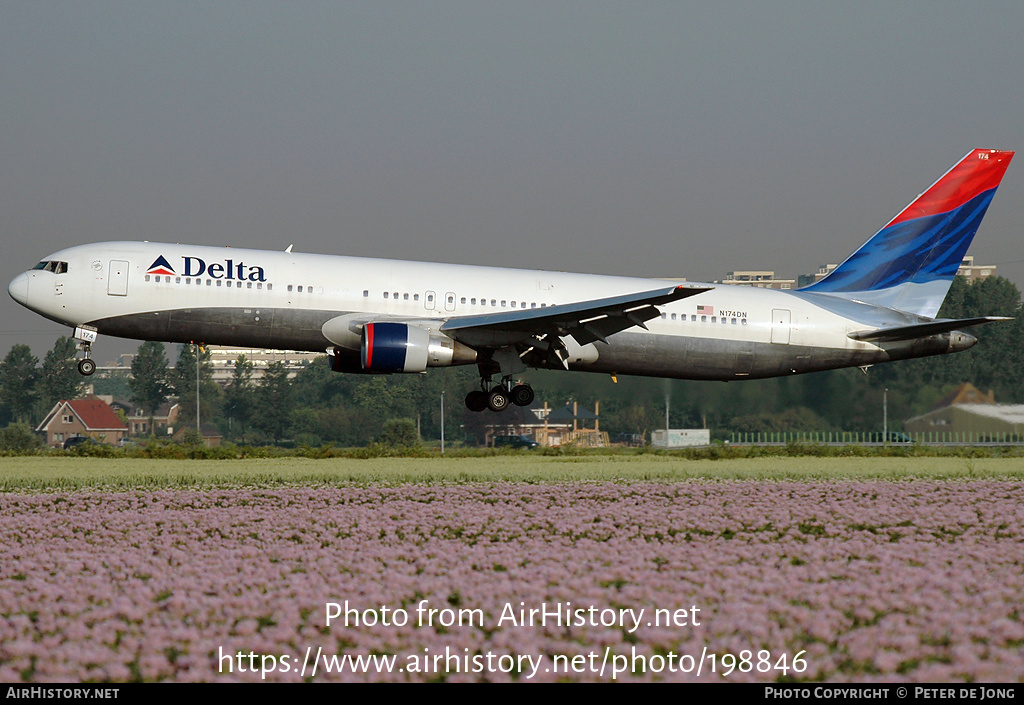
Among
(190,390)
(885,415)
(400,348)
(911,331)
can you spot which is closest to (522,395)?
(400,348)

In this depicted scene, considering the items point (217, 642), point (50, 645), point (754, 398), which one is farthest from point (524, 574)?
point (754, 398)

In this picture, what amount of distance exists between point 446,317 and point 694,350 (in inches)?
304

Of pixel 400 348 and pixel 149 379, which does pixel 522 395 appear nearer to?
pixel 400 348

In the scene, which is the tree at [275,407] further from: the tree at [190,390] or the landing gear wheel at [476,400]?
the landing gear wheel at [476,400]

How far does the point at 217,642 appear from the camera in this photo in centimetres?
638

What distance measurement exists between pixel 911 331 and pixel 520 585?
25.4 meters

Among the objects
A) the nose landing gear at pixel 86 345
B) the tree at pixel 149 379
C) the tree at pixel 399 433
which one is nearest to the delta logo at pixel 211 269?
the nose landing gear at pixel 86 345

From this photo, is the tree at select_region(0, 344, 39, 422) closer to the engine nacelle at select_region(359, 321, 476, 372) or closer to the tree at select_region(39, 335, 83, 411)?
the tree at select_region(39, 335, 83, 411)

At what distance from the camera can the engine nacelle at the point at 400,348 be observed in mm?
25312

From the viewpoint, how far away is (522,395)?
93.5 feet

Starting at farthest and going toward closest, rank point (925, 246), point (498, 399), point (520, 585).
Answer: point (925, 246)
point (498, 399)
point (520, 585)

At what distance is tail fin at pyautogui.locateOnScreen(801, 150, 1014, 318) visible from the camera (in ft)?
109

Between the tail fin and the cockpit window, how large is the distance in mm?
23095
